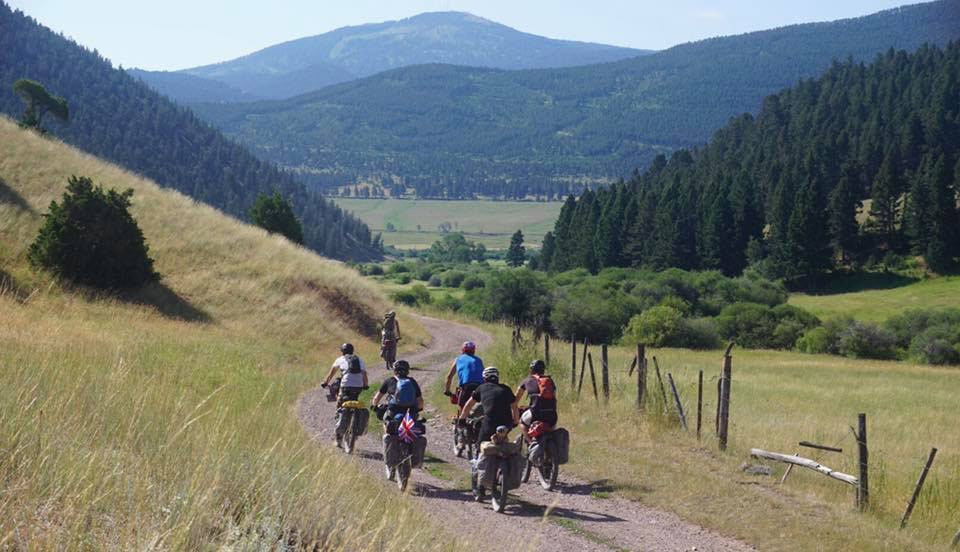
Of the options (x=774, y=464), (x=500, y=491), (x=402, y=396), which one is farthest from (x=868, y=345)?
(x=402, y=396)

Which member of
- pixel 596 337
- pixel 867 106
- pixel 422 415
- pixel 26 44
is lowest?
pixel 596 337

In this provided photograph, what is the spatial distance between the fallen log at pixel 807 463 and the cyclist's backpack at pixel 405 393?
687 centimetres

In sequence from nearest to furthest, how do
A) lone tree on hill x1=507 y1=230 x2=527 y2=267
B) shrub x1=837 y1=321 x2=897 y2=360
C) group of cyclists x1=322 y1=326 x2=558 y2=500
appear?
1. group of cyclists x1=322 y1=326 x2=558 y2=500
2. shrub x1=837 y1=321 x2=897 y2=360
3. lone tree on hill x1=507 y1=230 x2=527 y2=267

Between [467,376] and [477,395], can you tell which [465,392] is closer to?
[467,376]

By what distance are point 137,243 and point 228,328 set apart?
15.7ft

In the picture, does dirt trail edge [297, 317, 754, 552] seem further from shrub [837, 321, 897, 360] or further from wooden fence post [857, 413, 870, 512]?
shrub [837, 321, 897, 360]

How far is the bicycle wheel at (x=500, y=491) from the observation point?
1160cm

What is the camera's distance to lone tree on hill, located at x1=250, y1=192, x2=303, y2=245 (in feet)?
173

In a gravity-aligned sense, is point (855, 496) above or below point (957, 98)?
below

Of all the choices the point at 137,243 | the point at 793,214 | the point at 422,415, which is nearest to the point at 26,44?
the point at 793,214

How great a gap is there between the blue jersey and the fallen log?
5505 millimetres

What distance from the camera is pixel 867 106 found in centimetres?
14650

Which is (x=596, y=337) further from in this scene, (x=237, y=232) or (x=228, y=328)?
(x=228, y=328)

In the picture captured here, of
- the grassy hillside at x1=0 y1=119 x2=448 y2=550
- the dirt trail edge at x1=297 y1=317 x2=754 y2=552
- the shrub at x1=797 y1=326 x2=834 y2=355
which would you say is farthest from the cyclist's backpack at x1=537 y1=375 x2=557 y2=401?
the shrub at x1=797 y1=326 x2=834 y2=355
